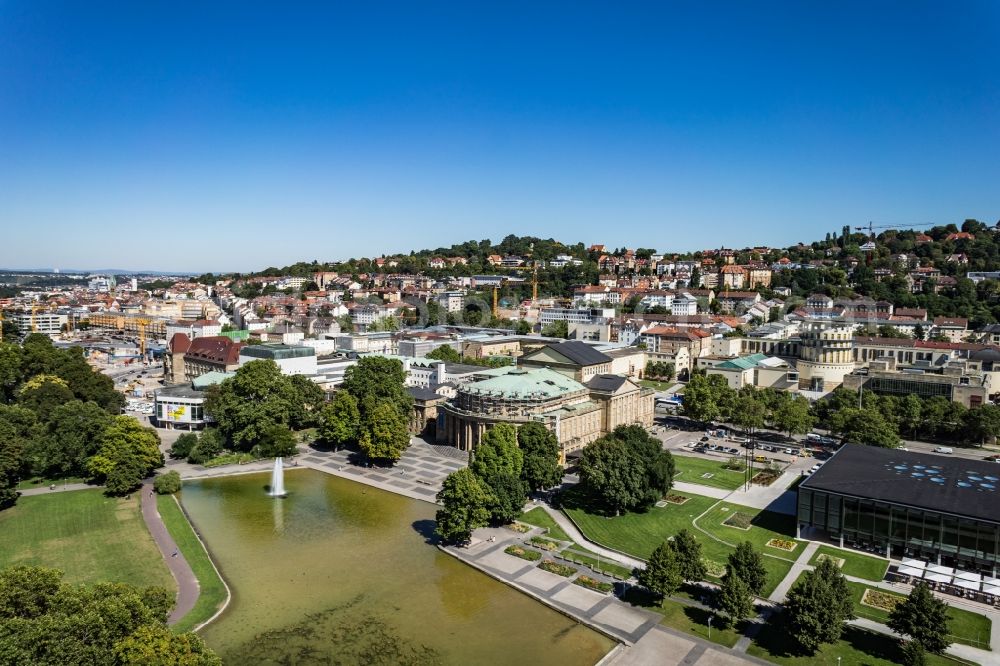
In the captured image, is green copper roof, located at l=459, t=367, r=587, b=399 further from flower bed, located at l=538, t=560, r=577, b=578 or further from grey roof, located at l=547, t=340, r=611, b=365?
flower bed, located at l=538, t=560, r=577, b=578

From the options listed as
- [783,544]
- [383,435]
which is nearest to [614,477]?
[783,544]

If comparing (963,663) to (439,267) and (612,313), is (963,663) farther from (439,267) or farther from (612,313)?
(439,267)

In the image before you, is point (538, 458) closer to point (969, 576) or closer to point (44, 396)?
point (969, 576)

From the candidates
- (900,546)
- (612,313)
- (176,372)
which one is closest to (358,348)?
(176,372)

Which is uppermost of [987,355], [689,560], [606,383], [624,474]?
[987,355]

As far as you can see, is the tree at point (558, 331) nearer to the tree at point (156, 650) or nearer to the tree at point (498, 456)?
the tree at point (498, 456)

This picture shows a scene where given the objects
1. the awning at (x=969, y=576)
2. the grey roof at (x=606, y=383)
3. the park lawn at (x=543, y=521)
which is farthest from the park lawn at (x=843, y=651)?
the grey roof at (x=606, y=383)

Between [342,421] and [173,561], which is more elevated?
[342,421]
